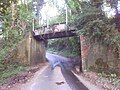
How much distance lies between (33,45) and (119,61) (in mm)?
12001

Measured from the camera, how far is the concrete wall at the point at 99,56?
14.3 metres

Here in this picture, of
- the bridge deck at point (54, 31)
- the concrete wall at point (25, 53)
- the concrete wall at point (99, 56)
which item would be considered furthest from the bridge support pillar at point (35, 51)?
the concrete wall at point (99, 56)

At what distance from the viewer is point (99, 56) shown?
50.3ft

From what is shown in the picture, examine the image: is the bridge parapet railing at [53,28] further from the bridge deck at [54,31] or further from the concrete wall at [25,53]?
the concrete wall at [25,53]

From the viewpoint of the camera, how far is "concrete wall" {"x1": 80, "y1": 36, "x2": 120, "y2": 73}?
46.9 ft

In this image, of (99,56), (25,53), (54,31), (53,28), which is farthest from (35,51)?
(99,56)

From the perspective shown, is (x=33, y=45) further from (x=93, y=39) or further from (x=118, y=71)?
(x=118, y=71)

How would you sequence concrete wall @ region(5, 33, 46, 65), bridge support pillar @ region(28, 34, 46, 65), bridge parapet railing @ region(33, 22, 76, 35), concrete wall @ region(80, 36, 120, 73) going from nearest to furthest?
concrete wall @ region(80, 36, 120, 73) → bridge parapet railing @ region(33, 22, 76, 35) → concrete wall @ region(5, 33, 46, 65) → bridge support pillar @ region(28, 34, 46, 65)

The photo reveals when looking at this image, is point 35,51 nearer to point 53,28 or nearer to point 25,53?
point 25,53

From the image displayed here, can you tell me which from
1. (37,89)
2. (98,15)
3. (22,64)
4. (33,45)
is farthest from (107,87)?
(33,45)

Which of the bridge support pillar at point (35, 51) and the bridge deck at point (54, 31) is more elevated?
the bridge deck at point (54, 31)

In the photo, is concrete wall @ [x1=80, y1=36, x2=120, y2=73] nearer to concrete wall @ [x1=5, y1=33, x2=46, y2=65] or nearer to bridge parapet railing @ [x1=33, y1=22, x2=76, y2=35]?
bridge parapet railing @ [x1=33, y1=22, x2=76, y2=35]

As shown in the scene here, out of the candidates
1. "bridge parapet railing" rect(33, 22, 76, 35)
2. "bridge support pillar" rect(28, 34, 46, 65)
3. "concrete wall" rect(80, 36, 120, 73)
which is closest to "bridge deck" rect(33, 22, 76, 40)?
"bridge parapet railing" rect(33, 22, 76, 35)

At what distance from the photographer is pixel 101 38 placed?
1500cm
